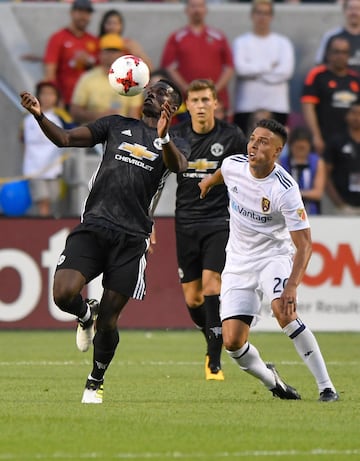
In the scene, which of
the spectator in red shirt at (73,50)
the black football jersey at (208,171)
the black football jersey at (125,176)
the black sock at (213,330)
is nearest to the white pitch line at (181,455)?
the black football jersey at (125,176)

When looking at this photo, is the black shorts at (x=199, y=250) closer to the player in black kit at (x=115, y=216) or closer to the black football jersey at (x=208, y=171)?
the black football jersey at (x=208, y=171)

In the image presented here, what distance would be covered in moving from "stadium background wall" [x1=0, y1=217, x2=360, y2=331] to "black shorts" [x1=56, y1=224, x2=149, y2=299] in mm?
7165

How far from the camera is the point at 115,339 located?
30.7 ft

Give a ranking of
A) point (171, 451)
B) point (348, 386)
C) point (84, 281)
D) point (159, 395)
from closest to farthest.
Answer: point (171, 451) < point (84, 281) < point (159, 395) < point (348, 386)

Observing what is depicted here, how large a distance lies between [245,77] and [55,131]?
9681mm

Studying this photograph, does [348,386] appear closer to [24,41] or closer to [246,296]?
[246,296]

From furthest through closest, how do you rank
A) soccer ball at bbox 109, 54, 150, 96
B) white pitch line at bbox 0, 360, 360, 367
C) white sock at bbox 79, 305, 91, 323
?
white pitch line at bbox 0, 360, 360, 367
white sock at bbox 79, 305, 91, 323
soccer ball at bbox 109, 54, 150, 96

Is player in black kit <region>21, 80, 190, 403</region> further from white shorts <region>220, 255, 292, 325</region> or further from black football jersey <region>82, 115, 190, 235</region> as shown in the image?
white shorts <region>220, 255, 292, 325</region>

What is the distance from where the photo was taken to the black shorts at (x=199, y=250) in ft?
39.5

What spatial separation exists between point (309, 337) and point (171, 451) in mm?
2621

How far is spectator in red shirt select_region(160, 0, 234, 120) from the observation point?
60.3ft

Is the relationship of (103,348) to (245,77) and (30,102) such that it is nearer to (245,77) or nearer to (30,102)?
(30,102)

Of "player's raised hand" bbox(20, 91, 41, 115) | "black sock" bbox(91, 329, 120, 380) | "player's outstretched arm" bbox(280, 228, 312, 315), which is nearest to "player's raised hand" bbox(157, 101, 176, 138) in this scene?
"player's raised hand" bbox(20, 91, 41, 115)

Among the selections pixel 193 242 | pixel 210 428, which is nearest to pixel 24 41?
pixel 193 242
